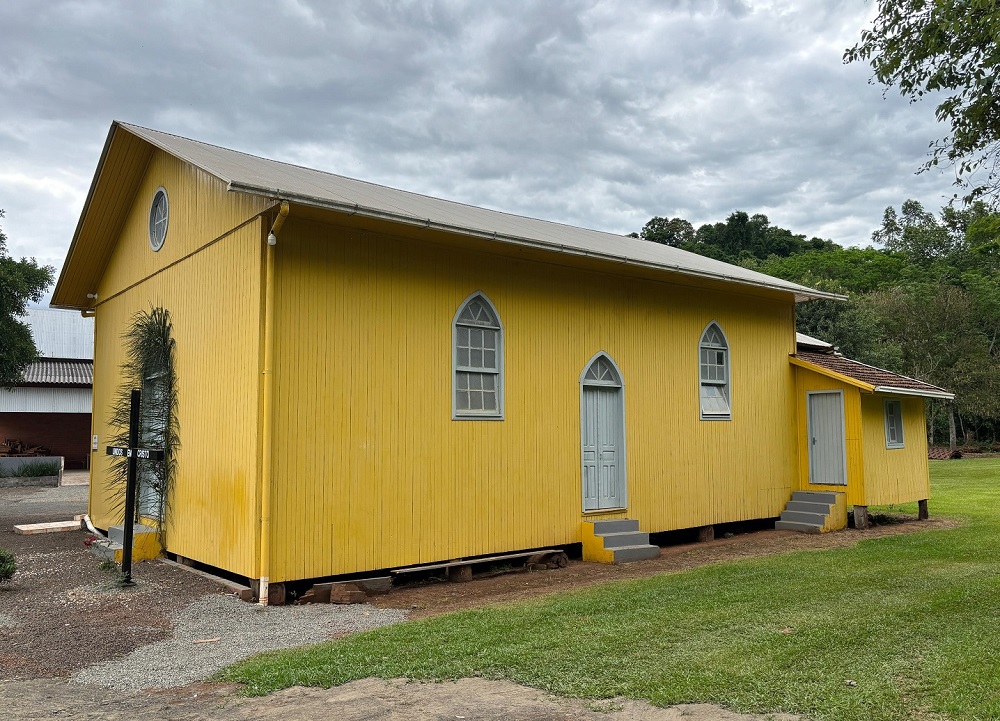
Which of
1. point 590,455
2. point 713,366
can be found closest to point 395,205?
point 590,455

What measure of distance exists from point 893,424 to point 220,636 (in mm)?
13535

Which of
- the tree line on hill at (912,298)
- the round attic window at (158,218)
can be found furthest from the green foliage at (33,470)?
the tree line on hill at (912,298)

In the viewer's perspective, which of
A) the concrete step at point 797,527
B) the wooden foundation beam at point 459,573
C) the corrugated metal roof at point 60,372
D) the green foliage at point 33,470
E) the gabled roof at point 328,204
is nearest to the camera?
the gabled roof at point 328,204

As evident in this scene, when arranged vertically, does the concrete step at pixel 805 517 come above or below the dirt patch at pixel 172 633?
above

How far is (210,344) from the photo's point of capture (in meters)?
10.9

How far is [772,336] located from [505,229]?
6.40 meters

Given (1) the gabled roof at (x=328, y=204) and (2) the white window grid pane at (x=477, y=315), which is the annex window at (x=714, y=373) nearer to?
(1) the gabled roof at (x=328, y=204)

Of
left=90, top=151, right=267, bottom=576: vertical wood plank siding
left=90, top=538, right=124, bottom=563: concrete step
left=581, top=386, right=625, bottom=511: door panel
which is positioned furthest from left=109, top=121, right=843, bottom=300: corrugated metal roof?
left=90, top=538, right=124, bottom=563: concrete step

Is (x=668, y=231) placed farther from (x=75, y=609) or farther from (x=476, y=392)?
(x=75, y=609)

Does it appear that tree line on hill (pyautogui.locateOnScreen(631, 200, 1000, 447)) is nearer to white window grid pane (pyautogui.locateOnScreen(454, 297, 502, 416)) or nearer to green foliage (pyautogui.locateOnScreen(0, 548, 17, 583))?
white window grid pane (pyautogui.locateOnScreen(454, 297, 502, 416))

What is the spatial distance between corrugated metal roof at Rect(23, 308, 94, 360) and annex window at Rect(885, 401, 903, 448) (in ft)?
91.0

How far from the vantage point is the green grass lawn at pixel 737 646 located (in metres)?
5.54

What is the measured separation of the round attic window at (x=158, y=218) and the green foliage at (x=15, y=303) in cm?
816

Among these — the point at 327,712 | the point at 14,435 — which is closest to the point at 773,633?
the point at 327,712
